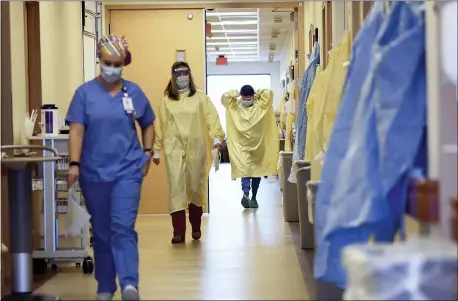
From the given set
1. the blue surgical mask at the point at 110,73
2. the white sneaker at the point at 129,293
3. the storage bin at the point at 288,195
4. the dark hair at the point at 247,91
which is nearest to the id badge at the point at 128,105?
the blue surgical mask at the point at 110,73

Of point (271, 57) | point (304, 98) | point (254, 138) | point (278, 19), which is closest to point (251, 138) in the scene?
point (254, 138)

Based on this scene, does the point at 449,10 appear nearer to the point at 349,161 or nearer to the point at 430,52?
the point at 430,52

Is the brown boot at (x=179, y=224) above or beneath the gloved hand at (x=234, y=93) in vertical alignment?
beneath

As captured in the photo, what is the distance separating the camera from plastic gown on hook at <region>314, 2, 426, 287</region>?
2.56m

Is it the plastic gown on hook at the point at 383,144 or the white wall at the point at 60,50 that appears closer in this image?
the plastic gown on hook at the point at 383,144

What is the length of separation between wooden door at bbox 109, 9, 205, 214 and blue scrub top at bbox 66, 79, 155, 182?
12.7 ft

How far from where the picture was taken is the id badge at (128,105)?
3693mm

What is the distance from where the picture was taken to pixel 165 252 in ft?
17.1

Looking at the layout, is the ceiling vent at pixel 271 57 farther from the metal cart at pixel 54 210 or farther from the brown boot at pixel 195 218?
the metal cart at pixel 54 210

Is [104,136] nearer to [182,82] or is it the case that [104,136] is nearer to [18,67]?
[18,67]

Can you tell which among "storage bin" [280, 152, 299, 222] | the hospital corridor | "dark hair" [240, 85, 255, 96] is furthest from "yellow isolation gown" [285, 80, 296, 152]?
"storage bin" [280, 152, 299, 222]

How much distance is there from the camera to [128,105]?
12.2 ft

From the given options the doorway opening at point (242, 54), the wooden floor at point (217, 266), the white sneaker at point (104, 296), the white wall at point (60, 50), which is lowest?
the wooden floor at point (217, 266)

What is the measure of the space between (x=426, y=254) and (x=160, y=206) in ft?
18.2
